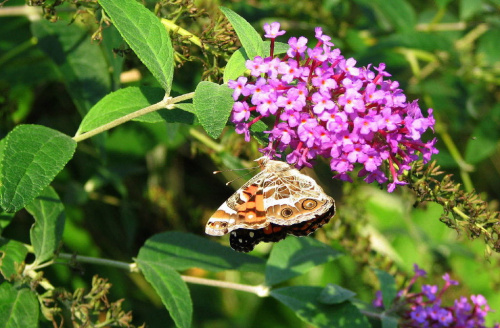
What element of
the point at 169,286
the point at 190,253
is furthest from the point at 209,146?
the point at 169,286

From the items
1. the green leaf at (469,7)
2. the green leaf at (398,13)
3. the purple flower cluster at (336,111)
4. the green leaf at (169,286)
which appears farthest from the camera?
the green leaf at (469,7)

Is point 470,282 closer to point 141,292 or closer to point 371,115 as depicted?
point 141,292

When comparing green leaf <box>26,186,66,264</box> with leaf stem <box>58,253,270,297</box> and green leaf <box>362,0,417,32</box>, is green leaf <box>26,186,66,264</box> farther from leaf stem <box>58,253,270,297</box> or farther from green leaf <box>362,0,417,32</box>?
green leaf <box>362,0,417,32</box>

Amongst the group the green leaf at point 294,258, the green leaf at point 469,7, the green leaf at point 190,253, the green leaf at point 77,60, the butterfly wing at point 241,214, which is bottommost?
the green leaf at point 294,258

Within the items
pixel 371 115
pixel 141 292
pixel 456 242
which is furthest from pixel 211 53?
pixel 456 242

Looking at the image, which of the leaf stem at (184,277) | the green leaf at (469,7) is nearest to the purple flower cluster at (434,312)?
the leaf stem at (184,277)

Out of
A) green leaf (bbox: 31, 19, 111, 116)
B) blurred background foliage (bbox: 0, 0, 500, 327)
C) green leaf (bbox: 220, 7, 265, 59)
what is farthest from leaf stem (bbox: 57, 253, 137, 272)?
green leaf (bbox: 220, 7, 265, 59)

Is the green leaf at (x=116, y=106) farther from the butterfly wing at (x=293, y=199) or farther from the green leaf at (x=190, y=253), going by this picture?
the green leaf at (x=190, y=253)
